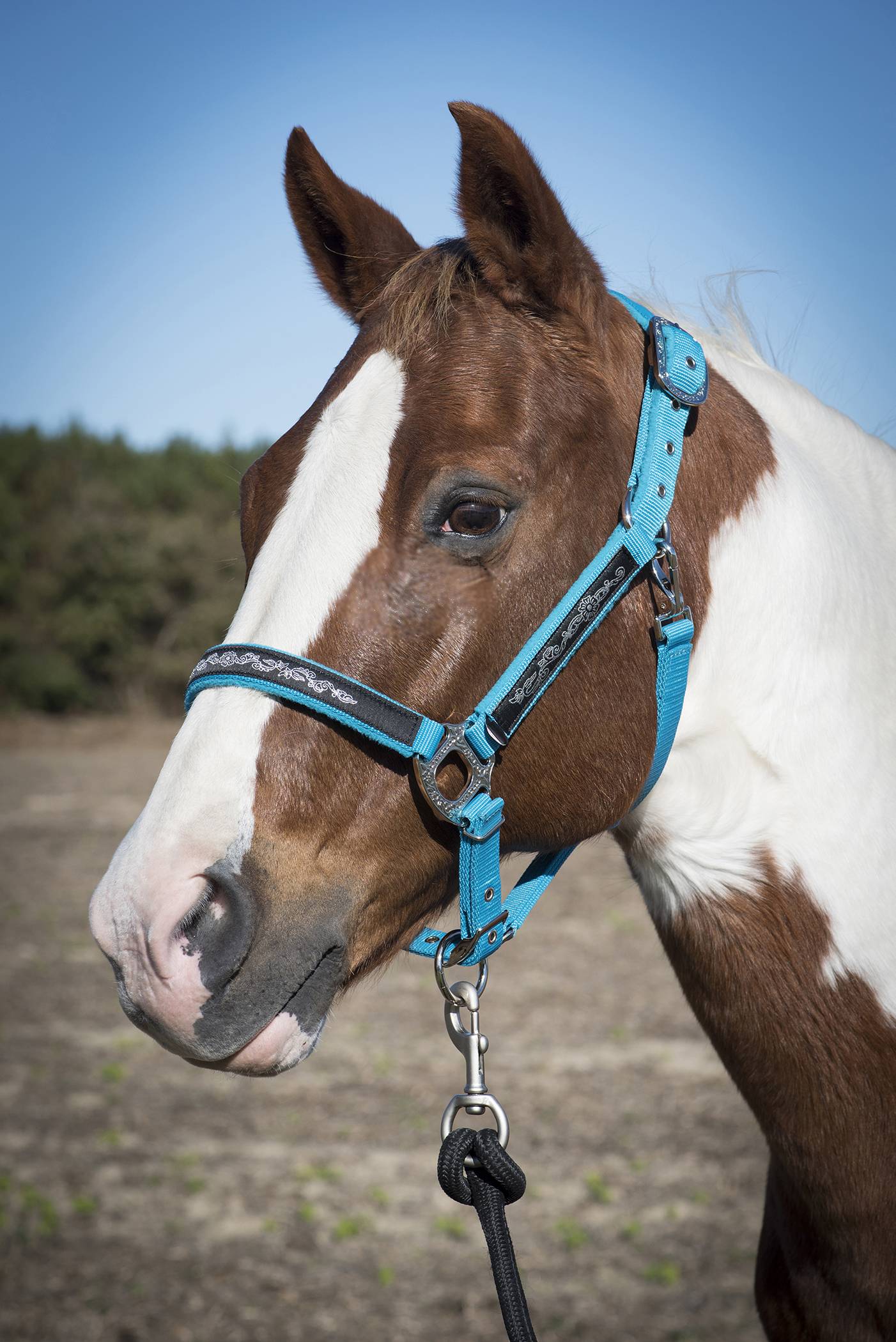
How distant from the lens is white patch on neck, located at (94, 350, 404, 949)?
1445 mm

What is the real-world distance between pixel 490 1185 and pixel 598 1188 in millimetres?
4174

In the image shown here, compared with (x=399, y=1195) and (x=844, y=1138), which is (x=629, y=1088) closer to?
(x=399, y=1195)

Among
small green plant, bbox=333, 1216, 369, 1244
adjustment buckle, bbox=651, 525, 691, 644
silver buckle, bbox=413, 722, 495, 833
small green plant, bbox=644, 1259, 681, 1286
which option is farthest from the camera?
small green plant, bbox=333, 1216, 369, 1244

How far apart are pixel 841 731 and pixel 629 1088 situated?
5418 mm

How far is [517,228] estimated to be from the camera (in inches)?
67.5

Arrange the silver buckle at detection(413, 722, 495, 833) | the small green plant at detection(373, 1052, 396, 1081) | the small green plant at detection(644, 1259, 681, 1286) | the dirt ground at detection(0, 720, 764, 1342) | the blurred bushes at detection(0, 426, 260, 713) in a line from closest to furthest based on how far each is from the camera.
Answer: the silver buckle at detection(413, 722, 495, 833) < the dirt ground at detection(0, 720, 764, 1342) < the small green plant at detection(644, 1259, 681, 1286) < the small green plant at detection(373, 1052, 396, 1081) < the blurred bushes at detection(0, 426, 260, 713)

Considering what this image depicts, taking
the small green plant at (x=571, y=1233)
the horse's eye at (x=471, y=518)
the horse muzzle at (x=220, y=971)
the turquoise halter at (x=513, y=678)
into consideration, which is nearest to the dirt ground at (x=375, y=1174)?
the small green plant at (x=571, y=1233)

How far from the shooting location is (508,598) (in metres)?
1.63

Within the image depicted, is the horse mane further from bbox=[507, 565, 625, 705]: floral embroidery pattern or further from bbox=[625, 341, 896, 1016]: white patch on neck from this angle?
bbox=[625, 341, 896, 1016]: white patch on neck

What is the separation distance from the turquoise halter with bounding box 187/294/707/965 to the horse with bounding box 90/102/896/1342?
0.10ft

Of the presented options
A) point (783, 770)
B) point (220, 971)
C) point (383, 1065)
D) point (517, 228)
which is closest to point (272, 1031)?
point (220, 971)

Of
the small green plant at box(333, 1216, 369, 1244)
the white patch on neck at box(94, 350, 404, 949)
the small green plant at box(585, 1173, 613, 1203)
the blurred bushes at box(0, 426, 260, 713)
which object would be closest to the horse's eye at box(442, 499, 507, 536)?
the white patch on neck at box(94, 350, 404, 949)

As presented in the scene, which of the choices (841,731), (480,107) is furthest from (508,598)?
(480,107)

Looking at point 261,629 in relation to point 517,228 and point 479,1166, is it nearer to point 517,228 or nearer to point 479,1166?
point 517,228
